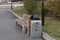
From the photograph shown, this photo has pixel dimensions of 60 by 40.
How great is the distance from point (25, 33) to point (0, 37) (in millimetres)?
1452

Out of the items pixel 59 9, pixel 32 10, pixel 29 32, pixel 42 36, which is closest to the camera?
pixel 42 36

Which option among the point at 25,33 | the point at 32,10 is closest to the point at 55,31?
the point at 25,33

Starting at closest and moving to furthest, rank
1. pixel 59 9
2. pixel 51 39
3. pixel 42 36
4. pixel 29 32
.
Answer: pixel 51 39 → pixel 42 36 → pixel 29 32 → pixel 59 9

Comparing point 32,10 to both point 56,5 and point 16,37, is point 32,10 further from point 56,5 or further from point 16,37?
point 16,37

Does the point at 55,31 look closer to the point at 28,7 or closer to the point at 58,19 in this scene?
the point at 58,19

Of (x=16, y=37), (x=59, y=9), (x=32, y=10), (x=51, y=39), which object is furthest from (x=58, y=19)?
(x=51, y=39)

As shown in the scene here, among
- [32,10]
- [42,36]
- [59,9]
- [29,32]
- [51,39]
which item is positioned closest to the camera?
[51,39]

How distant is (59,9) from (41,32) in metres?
4.88

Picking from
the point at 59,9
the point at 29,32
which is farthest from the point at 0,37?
the point at 59,9

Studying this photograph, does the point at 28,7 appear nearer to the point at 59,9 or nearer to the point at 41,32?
the point at 59,9

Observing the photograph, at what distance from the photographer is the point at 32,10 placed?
811 inches

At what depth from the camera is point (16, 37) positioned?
1154 centimetres

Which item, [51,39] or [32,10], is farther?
[32,10]

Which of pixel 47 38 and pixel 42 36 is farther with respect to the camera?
pixel 42 36
